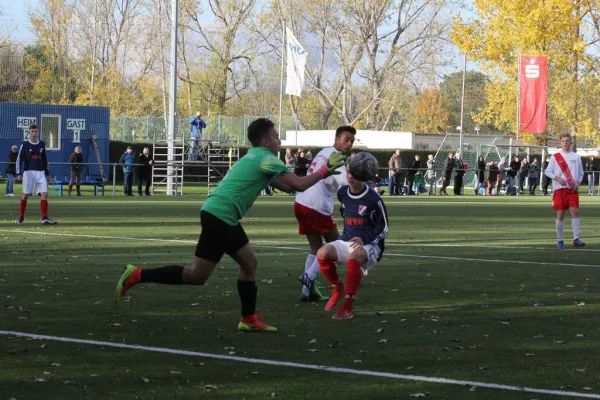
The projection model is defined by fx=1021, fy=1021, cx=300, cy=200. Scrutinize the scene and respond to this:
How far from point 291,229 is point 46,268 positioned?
855 cm

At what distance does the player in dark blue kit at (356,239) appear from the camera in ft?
30.9

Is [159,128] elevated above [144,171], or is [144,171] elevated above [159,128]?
[159,128]

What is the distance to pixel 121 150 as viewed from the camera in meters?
53.4

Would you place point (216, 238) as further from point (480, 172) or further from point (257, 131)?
point (480, 172)

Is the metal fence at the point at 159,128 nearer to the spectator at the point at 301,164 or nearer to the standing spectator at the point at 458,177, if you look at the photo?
the standing spectator at the point at 458,177

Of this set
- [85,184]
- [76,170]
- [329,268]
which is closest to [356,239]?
[329,268]

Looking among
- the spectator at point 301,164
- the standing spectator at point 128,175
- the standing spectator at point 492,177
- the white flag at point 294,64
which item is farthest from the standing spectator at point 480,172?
the standing spectator at point 128,175

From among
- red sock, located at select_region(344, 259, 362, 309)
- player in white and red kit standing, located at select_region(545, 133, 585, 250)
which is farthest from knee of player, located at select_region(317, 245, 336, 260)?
player in white and red kit standing, located at select_region(545, 133, 585, 250)

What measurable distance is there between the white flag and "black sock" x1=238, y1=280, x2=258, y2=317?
36.4 metres

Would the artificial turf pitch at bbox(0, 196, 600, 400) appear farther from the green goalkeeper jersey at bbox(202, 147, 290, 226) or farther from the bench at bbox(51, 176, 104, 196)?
the bench at bbox(51, 176, 104, 196)

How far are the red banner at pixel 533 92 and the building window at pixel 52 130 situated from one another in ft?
71.8

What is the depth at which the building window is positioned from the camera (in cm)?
4666

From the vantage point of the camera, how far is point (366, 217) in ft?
31.7

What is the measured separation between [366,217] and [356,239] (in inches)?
10.5
